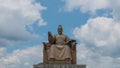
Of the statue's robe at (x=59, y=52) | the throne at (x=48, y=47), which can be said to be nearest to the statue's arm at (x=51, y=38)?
the throne at (x=48, y=47)

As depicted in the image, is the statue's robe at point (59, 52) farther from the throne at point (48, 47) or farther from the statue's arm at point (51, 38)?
the statue's arm at point (51, 38)

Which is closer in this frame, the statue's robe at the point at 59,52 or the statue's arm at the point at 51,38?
the statue's robe at the point at 59,52

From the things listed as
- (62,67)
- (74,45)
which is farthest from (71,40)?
(62,67)

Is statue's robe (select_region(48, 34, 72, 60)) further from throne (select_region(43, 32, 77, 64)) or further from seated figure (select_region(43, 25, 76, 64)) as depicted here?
throne (select_region(43, 32, 77, 64))

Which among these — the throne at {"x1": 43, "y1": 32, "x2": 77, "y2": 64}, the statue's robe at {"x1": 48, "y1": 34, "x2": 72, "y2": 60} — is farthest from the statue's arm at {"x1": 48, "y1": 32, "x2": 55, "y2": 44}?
the statue's robe at {"x1": 48, "y1": 34, "x2": 72, "y2": 60}

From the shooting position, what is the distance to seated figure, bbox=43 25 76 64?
18.6m

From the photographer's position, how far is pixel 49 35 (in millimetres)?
18844

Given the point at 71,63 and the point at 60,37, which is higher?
the point at 60,37

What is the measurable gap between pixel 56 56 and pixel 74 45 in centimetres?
104

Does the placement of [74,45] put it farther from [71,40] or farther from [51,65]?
[51,65]

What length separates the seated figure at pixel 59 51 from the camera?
61.1ft

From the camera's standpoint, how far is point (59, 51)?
18.7 meters

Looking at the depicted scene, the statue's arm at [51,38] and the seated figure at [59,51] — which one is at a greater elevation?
the statue's arm at [51,38]

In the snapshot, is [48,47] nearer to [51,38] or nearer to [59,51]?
[51,38]
